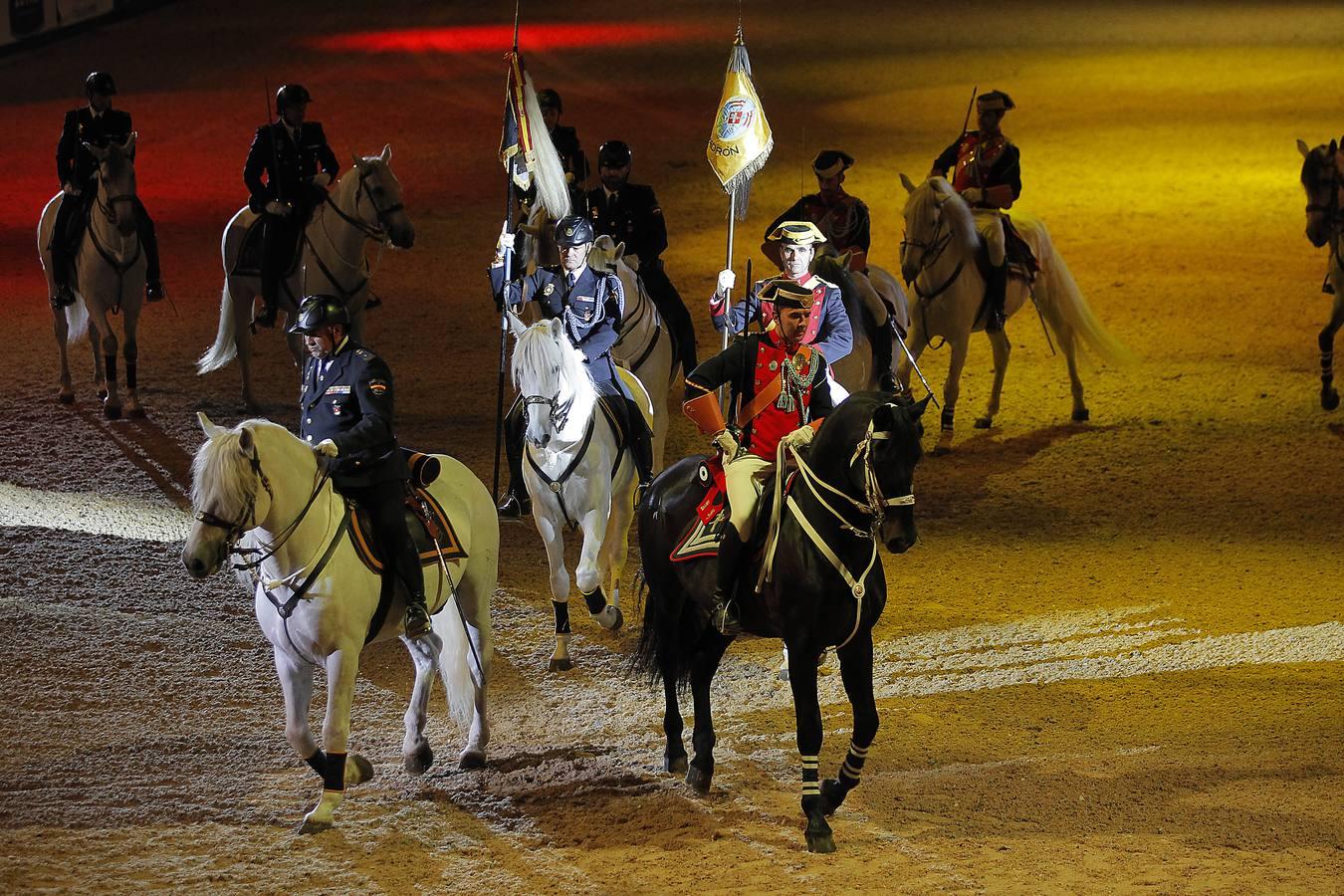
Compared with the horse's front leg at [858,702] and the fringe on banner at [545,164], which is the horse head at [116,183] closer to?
the fringe on banner at [545,164]

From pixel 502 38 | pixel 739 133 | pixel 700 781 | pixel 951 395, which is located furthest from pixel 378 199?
pixel 502 38

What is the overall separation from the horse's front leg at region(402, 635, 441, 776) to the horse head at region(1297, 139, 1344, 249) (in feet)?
32.6

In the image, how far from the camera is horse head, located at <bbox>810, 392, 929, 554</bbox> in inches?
274

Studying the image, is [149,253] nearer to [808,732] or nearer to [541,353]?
[541,353]

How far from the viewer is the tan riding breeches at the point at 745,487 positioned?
7.75m

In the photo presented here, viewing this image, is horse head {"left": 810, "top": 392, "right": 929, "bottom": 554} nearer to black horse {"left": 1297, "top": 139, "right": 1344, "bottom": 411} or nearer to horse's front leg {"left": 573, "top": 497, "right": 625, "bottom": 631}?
horse's front leg {"left": 573, "top": 497, "right": 625, "bottom": 631}

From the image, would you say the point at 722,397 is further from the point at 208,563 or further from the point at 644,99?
the point at 644,99

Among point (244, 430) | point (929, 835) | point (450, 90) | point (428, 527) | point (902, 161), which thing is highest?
point (450, 90)

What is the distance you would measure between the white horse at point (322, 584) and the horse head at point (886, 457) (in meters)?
2.31

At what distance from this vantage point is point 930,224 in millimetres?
14430

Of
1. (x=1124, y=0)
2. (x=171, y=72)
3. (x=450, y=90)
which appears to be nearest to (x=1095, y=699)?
(x=450, y=90)

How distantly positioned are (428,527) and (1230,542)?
6.57 m

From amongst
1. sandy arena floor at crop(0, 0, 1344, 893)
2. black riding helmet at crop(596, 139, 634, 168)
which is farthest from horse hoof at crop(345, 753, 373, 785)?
black riding helmet at crop(596, 139, 634, 168)

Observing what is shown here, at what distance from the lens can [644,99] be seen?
95.1 ft
